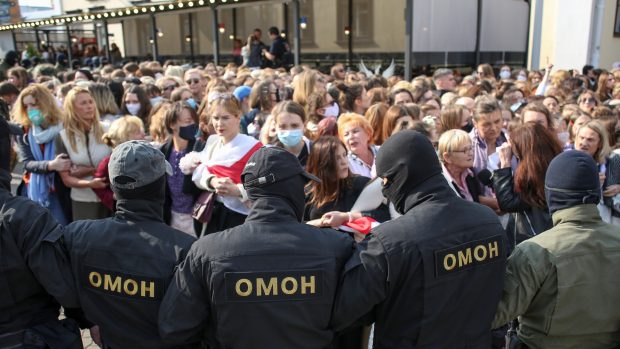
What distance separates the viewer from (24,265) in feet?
8.05

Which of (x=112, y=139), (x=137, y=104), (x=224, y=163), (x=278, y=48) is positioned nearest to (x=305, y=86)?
(x=137, y=104)

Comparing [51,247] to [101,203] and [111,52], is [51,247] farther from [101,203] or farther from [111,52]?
[111,52]

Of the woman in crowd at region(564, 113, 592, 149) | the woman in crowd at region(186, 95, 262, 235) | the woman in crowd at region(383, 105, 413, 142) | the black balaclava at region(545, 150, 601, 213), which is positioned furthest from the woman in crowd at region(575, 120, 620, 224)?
the woman in crowd at region(186, 95, 262, 235)

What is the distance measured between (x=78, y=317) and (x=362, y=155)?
2.57 meters

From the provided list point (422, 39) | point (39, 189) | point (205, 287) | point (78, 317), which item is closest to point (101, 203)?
point (39, 189)

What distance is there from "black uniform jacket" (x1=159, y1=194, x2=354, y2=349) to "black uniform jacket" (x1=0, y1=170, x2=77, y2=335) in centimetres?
60

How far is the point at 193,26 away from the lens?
28.7m

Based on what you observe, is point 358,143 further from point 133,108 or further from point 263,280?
point 133,108

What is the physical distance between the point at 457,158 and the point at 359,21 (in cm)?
1960

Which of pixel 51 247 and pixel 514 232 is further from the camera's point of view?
pixel 514 232

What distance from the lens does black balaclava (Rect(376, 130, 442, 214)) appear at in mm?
2312

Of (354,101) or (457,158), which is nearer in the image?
(457,158)

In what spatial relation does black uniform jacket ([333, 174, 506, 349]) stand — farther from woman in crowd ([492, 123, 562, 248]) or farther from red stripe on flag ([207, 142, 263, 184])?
red stripe on flag ([207, 142, 263, 184])

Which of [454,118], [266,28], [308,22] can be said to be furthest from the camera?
[266,28]
